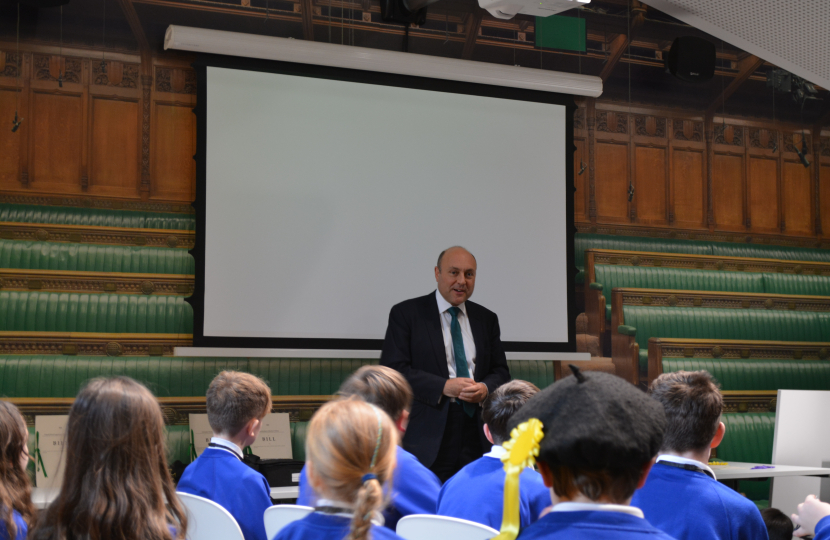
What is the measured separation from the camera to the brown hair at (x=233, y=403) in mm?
2248

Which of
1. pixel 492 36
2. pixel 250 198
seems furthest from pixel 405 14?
pixel 250 198

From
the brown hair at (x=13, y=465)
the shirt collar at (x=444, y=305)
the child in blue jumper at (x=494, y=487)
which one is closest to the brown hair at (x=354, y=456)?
the child in blue jumper at (x=494, y=487)

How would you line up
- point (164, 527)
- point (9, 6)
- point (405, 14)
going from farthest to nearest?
point (405, 14), point (9, 6), point (164, 527)

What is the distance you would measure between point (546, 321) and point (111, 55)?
13.2 feet

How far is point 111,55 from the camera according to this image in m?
6.03

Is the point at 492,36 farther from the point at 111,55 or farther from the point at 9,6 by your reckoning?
the point at 9,6

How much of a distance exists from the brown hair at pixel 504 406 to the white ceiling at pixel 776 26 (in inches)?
67.2

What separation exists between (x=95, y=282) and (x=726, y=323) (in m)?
5.00

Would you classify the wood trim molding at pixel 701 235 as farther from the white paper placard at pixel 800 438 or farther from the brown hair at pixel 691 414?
the brown hair at pixel 691 414

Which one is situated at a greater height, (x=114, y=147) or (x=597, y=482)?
(x=114, y=147)

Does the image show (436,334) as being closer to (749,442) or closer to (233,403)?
(233,403)

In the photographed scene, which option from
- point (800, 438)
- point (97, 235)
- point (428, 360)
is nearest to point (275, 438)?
point (428, 360)

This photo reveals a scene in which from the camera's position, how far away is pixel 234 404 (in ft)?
7.41

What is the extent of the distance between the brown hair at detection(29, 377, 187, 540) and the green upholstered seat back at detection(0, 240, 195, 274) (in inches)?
171
